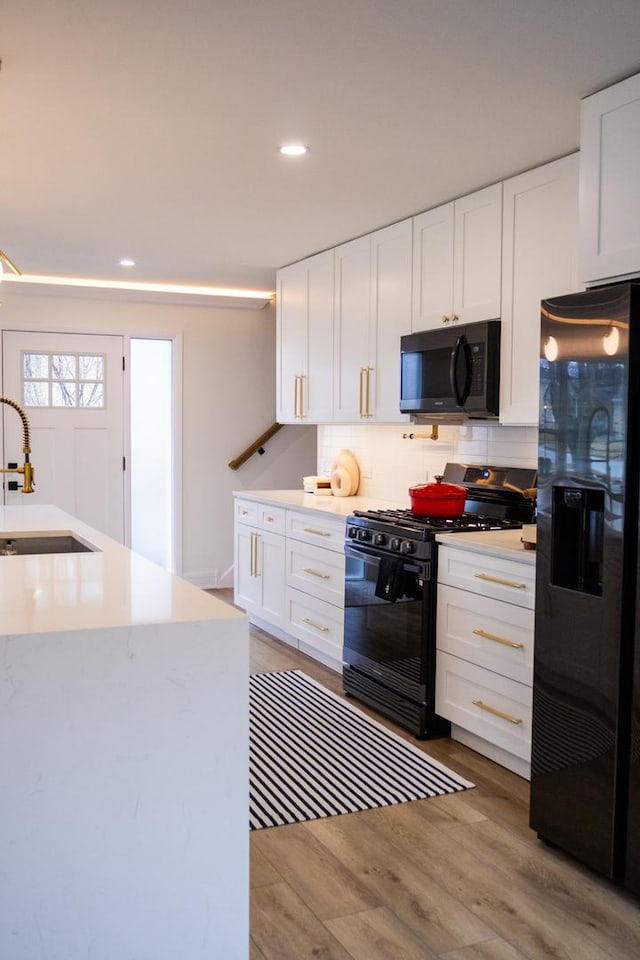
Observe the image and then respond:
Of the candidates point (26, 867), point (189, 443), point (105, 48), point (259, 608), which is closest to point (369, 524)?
point (259, 608)

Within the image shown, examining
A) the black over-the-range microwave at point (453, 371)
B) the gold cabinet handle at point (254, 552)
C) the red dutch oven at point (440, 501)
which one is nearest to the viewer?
the black over-the-range microwave at point (453, 371)

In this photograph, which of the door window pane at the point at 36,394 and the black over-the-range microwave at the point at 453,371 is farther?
the door window pane at the point at 36,394

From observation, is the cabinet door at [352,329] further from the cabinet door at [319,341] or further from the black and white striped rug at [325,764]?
the black and white striped rug at [325,764]

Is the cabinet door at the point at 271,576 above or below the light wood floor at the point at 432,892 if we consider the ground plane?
above

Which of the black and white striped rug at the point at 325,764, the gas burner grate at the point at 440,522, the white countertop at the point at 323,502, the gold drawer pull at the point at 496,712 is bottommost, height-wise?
the black and white striped rug at the point at 325,764

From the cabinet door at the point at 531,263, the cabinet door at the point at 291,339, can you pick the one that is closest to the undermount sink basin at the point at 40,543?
the cabinet door at the point at 531,263

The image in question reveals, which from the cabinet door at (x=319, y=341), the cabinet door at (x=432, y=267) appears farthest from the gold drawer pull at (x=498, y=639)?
the cabinet door at (x=319, y=341)

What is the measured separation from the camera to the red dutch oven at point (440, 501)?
159 inches

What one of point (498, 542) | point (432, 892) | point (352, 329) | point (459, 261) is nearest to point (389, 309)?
point (352, 329)

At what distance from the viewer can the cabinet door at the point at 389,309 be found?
4445mm

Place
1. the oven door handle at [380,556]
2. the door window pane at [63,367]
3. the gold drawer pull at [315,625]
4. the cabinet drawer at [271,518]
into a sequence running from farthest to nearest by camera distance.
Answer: the door window pane at [63,367]
the cabinet drawer at [271,518]
the gold drawer pull at [315,625]
the oven door handle at [380,556]

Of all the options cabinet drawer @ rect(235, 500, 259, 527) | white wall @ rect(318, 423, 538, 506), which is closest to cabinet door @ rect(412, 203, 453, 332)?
white wall @ rect(318, 423, 538, 506)

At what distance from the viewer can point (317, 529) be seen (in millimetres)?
4691

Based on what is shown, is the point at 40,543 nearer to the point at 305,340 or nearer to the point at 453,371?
the point at 453,371
